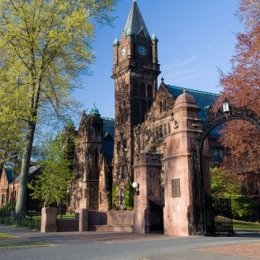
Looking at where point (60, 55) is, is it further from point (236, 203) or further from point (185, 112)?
point (236, 203)

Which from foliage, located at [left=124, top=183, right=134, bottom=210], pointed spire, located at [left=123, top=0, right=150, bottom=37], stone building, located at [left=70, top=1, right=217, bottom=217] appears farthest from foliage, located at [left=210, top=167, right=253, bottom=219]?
pointed spire, located at [left=123, top=0, right=150, bottom=37]

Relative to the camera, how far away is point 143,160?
23891 millimetres

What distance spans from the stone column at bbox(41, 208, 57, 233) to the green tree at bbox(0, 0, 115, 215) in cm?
297

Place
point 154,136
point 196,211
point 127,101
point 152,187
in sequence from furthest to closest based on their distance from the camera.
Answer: point 127,101 < point 154,136 < point 152,187 < point 196,211

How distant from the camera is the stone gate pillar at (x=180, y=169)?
64.1ft

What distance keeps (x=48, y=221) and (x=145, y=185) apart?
6.45 meters

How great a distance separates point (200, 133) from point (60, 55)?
11.0 m

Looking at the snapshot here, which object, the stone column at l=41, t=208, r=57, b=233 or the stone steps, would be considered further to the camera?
the stone steps

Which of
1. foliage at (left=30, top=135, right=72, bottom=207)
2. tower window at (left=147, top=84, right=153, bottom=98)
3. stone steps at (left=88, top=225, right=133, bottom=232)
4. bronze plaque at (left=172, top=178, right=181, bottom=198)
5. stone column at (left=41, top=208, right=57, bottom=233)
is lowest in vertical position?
stone steps at (left=88, top=225, right=133, bottom=232)

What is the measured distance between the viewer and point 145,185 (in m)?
23.3

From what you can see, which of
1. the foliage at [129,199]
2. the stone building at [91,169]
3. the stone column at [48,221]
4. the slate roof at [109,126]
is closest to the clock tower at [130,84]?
the stone building at [91,169]

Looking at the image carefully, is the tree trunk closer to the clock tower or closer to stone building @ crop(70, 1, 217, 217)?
stone building @ crop(70, 1, 217, 217)

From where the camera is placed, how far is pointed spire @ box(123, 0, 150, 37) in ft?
219

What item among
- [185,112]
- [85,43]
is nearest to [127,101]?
[85,43]
